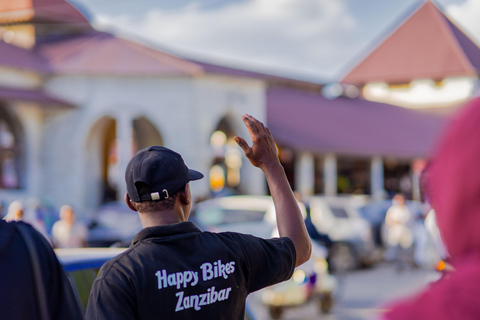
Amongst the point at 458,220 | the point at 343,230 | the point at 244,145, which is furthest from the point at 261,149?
the point at 343,230

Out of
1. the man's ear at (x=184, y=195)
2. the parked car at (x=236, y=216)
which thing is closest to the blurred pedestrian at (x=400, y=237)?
the parked car at (x=236, y=216)

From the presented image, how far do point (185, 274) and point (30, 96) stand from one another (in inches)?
905

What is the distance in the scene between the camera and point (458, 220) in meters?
1.14

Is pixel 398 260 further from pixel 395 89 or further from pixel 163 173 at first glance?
pixel 395 89

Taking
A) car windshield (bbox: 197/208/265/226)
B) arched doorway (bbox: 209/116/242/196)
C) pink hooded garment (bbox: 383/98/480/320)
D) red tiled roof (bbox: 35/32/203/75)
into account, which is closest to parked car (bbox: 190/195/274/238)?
car windshield (bbox: 197/208/265/226)

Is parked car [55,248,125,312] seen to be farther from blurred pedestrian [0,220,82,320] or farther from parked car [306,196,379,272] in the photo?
parked car [306,196,379,272]

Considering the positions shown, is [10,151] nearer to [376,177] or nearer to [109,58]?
[109,58]

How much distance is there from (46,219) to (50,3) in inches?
631

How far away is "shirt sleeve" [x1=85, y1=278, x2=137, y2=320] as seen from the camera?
214 centimetres

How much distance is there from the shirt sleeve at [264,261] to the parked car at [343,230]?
1272 centimetres

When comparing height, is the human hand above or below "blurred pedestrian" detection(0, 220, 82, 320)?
above

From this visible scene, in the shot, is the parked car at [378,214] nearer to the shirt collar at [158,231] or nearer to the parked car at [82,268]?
the parked car at [82,268]

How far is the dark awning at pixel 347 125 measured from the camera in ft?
103

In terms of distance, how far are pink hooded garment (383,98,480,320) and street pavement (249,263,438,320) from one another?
23.0ft
